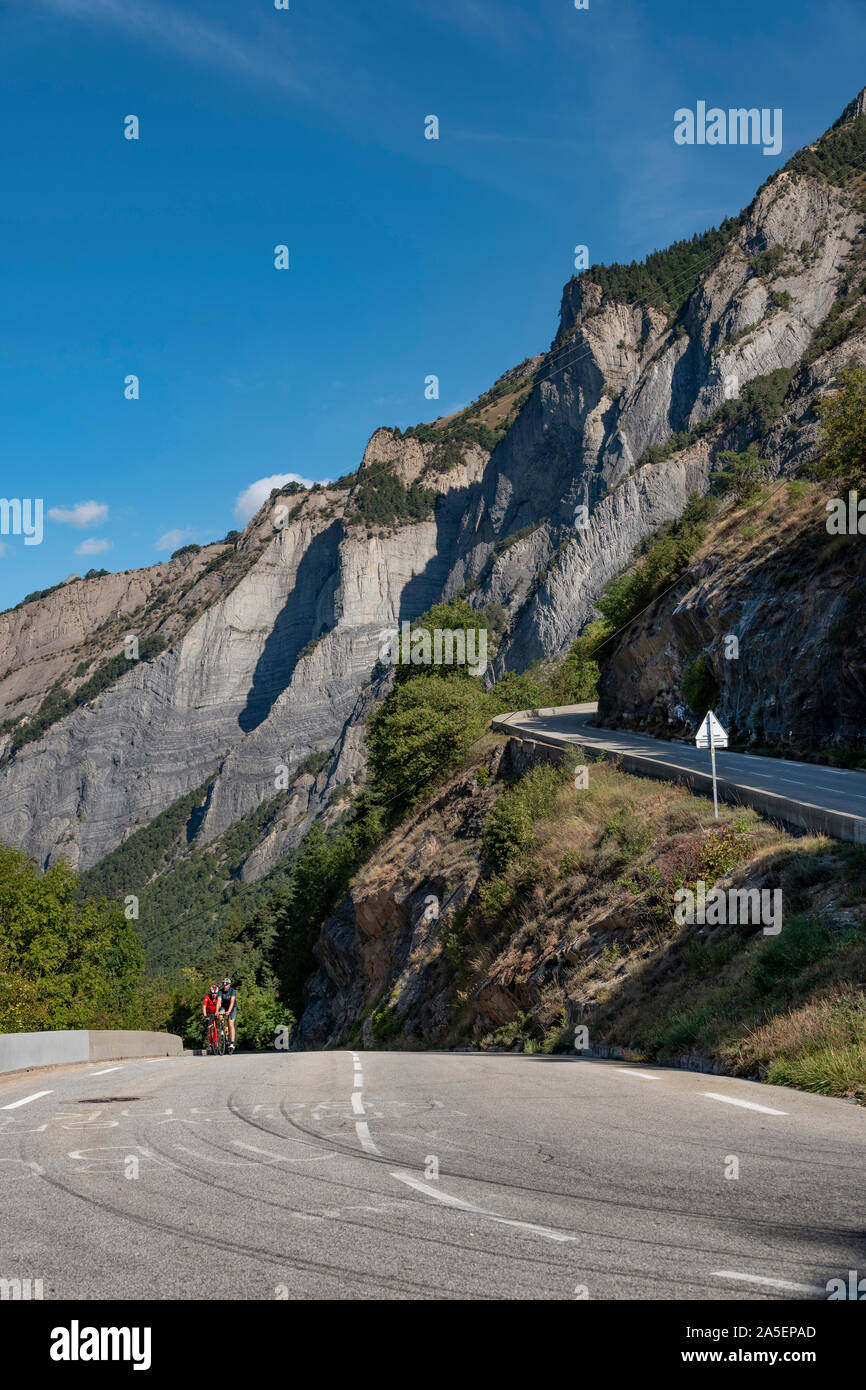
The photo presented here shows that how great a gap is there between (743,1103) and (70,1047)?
52.1 ft

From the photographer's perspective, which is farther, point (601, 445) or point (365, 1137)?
point (601, 445)

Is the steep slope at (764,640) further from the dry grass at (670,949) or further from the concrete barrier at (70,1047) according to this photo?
the concrete barrier at (70,1047)

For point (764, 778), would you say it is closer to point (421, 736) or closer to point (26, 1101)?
point (26, 1101)

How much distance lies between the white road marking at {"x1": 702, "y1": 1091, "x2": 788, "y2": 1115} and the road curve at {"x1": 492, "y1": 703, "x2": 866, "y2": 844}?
6.72m

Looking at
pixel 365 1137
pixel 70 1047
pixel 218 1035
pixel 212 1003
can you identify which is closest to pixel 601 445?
pixel 218 1035

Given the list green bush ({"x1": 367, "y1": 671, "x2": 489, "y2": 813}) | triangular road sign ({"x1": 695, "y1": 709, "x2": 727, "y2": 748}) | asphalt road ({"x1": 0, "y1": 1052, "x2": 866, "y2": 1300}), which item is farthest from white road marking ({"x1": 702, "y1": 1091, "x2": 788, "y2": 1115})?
green bush ({"x1": 367, "y1": 671, "x2": 489, "y2": 813})

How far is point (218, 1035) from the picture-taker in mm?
24562

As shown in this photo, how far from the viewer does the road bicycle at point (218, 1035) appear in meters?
24.4

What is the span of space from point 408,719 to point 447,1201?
4493cm

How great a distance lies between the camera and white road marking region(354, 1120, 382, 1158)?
6703mm

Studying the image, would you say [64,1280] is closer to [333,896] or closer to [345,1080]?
[345,1080]

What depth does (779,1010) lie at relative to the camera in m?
10.9
